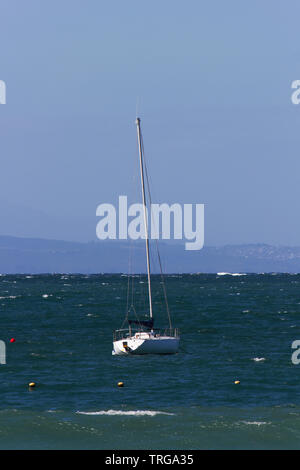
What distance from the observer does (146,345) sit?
69750mm

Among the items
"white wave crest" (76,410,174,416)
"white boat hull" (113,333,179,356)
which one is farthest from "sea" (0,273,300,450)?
"white boat hull" (113,333,179,356)

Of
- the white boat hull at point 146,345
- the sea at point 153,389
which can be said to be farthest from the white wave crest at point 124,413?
the white boat hull at point 146,345

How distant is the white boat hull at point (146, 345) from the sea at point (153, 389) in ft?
2.41

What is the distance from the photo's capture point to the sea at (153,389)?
140ft

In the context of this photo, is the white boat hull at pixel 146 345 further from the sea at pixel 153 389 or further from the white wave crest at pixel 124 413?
the white wave crest at pixel 124 413

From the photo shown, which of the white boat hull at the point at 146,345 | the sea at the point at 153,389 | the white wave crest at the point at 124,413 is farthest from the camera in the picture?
the white boat hull at the point at 146,345

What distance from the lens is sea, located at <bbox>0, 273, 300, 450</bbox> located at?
4269 cm

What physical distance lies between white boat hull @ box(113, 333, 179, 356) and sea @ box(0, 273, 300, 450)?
2.41 feet

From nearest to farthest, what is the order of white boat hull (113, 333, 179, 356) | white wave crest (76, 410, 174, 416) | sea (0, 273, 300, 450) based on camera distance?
sea (0, 273, 300, 450) → white wave crest (76, 410, 174, 416) → white boat hull (113, 333, 179, 356)

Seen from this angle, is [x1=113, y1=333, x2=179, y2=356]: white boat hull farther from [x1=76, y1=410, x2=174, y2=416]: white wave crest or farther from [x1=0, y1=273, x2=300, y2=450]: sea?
[x1=76, y1=410, x2=174, y2=416]: white wave crest

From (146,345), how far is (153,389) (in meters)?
14.2
